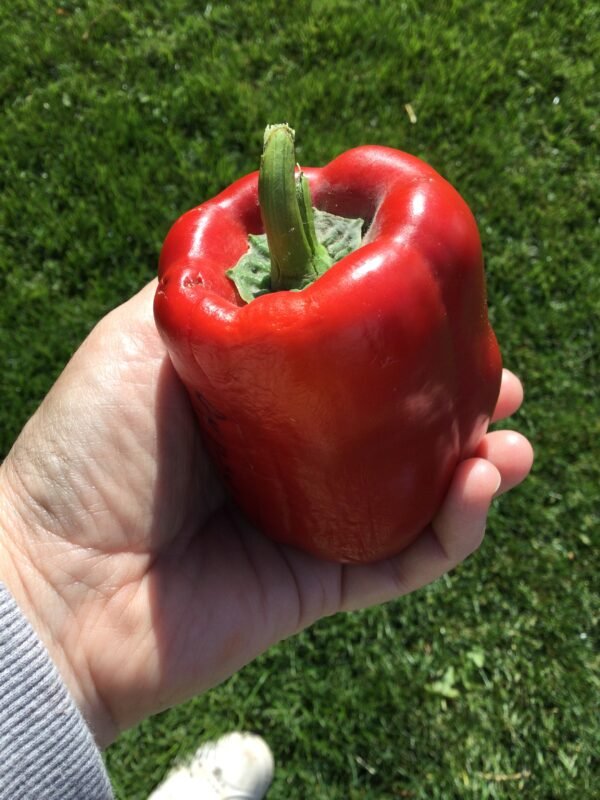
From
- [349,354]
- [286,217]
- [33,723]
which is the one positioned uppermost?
[286,217]

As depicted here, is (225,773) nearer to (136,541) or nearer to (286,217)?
(136,541)

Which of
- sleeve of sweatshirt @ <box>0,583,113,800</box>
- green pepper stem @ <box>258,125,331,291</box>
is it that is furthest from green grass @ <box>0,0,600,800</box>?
green pepper stem @ <box>258,125,331,291</box>

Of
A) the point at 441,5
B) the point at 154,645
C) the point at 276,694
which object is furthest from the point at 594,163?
the point at 154,645

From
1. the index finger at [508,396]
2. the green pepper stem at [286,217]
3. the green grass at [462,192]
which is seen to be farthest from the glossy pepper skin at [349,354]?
the green grass at [462,192]

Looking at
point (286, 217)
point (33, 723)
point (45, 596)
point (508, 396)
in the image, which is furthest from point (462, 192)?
point (33, 723)

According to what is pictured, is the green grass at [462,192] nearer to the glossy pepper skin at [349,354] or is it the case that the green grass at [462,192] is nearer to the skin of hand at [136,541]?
the skin of hand at [136,541]

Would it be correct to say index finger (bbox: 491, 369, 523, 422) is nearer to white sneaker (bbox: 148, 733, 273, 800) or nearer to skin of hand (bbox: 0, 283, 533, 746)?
skin of hand (bbox: 0, 283, 533, 746)
